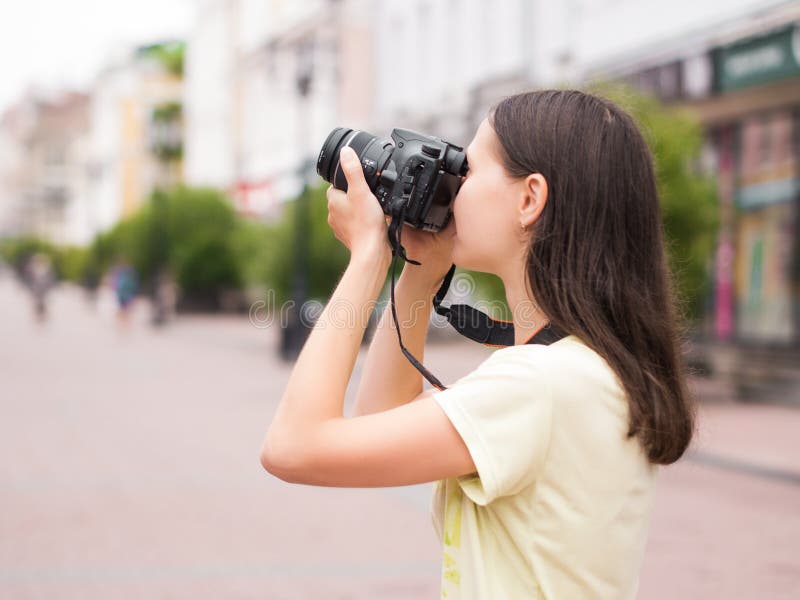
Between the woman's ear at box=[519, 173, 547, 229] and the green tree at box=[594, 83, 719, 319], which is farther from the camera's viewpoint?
the green tree at box=[594, 83, 719, 319]

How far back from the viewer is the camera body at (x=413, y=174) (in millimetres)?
1613

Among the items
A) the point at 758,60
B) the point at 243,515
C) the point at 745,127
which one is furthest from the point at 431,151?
the point at 745,127

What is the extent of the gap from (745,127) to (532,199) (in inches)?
658

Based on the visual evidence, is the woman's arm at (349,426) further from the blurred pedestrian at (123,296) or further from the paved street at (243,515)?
the blurred pedestrian at (123,296)

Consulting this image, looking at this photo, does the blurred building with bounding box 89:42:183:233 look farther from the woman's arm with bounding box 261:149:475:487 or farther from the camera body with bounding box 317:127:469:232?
the woman's arm with bounding box 261:149:475:487

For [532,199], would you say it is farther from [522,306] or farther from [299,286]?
[299,286]

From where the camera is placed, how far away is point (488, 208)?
5.28 ft

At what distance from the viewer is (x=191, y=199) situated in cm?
3769

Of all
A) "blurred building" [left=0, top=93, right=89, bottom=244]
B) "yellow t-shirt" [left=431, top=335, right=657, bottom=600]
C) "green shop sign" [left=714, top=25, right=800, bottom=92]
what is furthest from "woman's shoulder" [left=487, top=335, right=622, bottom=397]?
"blurred building" [left=0, top=93, right=89, bottom=244]

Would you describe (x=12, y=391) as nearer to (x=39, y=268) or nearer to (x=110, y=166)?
(x=39, y=268)

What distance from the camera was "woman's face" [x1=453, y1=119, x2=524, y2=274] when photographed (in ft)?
5.24

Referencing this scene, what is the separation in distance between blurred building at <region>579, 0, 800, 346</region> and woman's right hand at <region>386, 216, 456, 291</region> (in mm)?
14101

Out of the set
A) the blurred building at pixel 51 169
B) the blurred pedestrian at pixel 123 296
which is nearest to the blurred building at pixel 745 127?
the blurred pedestrian at pixel 123 296

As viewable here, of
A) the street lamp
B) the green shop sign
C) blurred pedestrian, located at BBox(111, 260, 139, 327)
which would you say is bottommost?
blurred pedestrian, located at BBox(111, 260, 139, 327)
